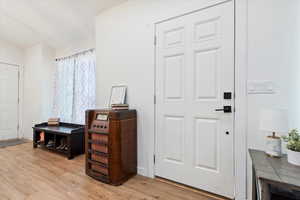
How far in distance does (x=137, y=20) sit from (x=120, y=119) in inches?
59.7

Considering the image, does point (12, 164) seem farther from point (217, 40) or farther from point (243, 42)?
point (243, 42)

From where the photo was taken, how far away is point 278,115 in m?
1.22

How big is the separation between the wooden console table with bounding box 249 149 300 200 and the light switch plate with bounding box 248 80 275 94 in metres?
0.59

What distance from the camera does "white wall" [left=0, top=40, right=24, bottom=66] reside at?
4.27m

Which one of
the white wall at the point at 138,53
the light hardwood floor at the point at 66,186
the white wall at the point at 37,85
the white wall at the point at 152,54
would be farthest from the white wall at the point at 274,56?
the white wall at the point at 37,85

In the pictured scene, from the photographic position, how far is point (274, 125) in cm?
121

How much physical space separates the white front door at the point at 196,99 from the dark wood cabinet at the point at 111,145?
382mm

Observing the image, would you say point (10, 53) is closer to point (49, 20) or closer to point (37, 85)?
point (37, 85)

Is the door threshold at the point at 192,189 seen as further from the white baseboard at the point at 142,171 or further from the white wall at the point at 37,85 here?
the white wall at the point at 37,85

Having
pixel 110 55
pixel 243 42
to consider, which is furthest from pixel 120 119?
pixel 243 42

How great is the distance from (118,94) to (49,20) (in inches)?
95.5

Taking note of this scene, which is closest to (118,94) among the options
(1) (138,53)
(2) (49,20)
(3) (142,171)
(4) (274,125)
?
(1) (138,53)

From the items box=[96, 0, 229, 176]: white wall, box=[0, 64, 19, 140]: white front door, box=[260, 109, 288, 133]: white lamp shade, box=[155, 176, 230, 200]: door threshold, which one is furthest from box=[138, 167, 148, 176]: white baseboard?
box=[0, 64, 19, 140]: white front door

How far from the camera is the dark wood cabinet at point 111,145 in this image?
1.96m
